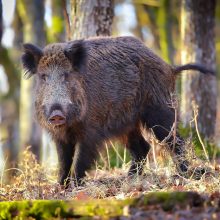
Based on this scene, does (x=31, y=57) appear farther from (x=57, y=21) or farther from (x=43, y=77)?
(x=57, y=21)

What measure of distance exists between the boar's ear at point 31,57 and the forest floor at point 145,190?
1.12 m

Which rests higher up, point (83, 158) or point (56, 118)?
point (56, 118)

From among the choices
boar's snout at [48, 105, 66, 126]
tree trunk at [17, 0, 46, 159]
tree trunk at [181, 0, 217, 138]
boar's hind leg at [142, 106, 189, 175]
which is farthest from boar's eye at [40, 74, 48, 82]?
tree trunk at [17, 0, 46, 159]

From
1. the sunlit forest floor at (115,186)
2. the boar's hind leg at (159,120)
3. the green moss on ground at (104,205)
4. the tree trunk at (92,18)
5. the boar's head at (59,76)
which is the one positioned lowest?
the sunlit forest floor at (115,186)

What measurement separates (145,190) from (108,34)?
13.6 ft

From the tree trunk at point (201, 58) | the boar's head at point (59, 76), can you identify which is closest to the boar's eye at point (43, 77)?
the boar's head at point (59, 76)

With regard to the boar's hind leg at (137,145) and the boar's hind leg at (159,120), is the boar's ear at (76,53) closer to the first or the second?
the boar's hind leg at (159,120)

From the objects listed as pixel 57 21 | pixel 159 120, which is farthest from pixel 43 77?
pixel 57 21

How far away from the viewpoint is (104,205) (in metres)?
5.08

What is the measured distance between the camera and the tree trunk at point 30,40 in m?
15.8

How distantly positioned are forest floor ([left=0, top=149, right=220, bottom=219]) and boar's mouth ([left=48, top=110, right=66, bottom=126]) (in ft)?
1.94

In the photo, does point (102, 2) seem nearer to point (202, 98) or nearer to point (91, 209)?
point (202, 98)

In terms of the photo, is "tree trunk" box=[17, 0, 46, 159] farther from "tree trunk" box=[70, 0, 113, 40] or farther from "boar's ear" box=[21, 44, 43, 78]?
"boar's ear" box=[21, 44, 43, 78]

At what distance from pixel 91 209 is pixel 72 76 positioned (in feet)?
11.3
